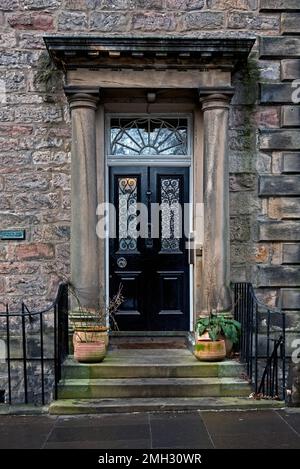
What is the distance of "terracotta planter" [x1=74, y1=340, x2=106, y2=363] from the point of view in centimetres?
638

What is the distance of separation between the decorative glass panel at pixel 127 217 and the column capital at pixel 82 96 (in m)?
1.21

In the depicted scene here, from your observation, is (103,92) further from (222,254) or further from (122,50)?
(222,254)

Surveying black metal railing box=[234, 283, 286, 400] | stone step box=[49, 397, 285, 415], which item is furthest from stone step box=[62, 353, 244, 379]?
stone step box=[49, 397, 285, 415]

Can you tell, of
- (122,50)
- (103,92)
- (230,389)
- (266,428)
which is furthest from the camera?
(103,92)

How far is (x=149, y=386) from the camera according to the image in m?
6.14

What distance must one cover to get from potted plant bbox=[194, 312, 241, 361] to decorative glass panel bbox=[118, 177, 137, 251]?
1584 millimetres

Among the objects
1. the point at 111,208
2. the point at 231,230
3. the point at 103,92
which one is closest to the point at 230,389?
the point at 231,230

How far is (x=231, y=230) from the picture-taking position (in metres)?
7.34

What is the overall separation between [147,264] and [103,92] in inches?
93.8

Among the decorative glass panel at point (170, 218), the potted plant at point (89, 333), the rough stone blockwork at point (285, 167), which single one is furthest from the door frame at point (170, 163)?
the rough stone blockwork at point (285, 167)

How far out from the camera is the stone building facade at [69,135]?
7.27 meters

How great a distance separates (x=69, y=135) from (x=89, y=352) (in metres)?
2.89

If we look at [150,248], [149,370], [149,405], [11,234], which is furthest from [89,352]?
[11,234]

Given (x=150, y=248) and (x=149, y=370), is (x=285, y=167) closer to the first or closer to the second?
(x=150, y=248)
